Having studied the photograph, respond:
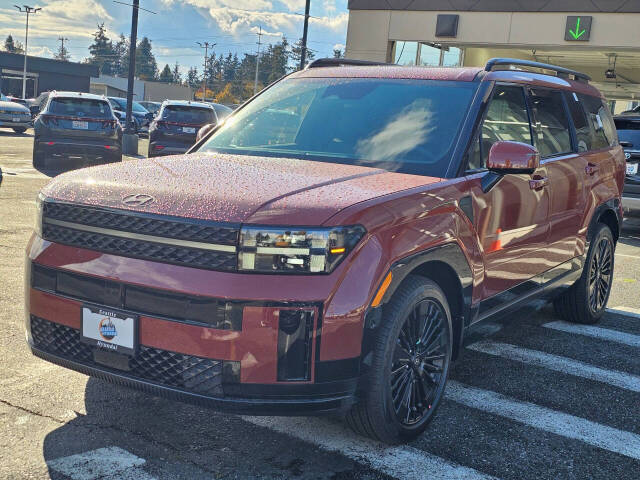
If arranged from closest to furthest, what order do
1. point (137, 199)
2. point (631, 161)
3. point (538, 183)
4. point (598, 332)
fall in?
point (137, 199) < point (538, 183) < point (598, 332) < point (631, 161)

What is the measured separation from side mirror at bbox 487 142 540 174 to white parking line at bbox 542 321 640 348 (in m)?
2.48

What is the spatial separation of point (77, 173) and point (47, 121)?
13491 mm

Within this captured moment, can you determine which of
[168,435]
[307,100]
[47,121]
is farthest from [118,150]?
[168,435]

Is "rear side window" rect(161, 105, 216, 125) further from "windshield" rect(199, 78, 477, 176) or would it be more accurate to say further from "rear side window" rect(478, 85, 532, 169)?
"rear side window" rect(478, 85, 532, 169)

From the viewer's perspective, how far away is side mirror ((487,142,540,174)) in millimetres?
4180

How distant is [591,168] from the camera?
19.2ft

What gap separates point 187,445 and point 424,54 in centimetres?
2422

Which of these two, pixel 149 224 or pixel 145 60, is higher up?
pixel 145 60

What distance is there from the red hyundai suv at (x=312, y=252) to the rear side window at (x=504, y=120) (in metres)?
0.01

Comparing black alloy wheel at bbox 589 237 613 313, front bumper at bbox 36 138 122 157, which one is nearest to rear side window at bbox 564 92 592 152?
black alloy wheel at bbox 589 237 613 313

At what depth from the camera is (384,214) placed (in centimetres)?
A: 336

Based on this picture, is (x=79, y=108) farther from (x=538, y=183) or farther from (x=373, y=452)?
(x=373, y=452)

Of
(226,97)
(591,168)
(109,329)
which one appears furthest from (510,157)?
(226,97)

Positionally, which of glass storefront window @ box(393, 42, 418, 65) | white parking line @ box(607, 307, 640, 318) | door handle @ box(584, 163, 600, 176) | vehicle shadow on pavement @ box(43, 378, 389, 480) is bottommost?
vehicle shadow on pavement @ box(43, 378, 389, 480)
